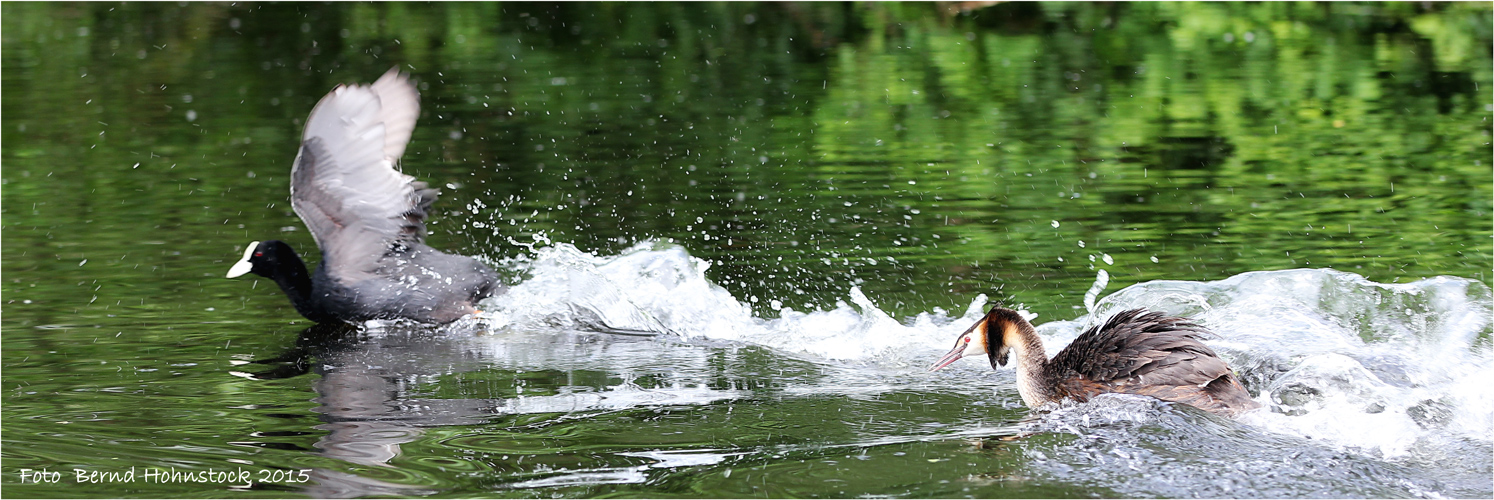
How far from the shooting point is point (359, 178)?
624 centimetres

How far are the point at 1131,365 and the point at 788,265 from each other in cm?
283

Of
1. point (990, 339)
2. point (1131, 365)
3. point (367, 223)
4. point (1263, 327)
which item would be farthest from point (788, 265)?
point (1131, 365)

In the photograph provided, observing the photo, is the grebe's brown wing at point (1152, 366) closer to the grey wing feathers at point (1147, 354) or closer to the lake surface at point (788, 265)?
the grey wing feathers at point (1147, 354)

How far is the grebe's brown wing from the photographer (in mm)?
4379

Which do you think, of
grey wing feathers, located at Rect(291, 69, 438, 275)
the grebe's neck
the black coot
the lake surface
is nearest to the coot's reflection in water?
the lake surface

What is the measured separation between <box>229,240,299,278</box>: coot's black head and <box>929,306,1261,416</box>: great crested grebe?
10.9 ft

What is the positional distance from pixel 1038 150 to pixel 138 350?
251 inches

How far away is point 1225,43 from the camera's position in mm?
15562

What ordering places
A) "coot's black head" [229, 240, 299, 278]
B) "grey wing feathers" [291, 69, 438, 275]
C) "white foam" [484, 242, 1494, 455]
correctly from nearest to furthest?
"white foam" [484, 242, 1494, 455] → "grey wing feathers" [291, 69, 438, 275] → "coot's black head" [229, 240, 299, 278]

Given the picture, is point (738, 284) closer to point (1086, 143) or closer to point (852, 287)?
point (852, 287)

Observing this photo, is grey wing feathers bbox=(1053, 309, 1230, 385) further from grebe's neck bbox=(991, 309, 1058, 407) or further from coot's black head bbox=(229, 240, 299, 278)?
coot's black head bbox=(229, 240, 299, 278)

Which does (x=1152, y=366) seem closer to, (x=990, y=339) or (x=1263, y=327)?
(x=990, y=339)

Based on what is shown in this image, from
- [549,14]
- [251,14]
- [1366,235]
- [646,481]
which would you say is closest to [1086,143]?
[1366,235]

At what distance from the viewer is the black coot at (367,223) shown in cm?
616
